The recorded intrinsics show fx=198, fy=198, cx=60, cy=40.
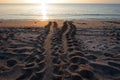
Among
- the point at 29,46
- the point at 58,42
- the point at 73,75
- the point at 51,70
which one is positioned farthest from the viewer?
the point at 58,42

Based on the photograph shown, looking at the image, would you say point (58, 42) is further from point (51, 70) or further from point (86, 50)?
point (51, 70)

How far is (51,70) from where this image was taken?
20.4 feet

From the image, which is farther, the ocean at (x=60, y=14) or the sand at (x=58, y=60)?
the ocean at (x=60, y=14)

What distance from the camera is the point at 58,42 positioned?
→ 376 inches

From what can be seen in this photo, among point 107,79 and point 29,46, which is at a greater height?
point 29,46

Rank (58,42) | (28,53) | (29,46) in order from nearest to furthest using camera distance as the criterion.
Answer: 1. (28,53)
2. (29,46)
3. (58,42)

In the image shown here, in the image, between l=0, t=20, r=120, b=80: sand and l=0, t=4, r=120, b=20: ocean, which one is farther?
l=0, t=4, r=120, b=20: ocean

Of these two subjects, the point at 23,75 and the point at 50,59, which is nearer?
the point at 23,75

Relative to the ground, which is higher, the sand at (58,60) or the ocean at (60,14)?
the ocean at (60,14)

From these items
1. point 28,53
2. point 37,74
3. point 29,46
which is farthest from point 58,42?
point 37,74

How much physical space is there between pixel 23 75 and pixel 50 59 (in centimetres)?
148

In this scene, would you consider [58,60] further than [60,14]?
No

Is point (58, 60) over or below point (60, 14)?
below

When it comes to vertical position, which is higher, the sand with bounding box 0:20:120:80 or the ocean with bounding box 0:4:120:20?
the ocean with bounding box 0:4:120:20
